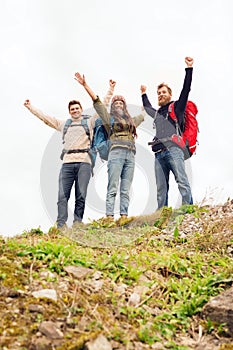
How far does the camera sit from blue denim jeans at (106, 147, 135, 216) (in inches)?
332

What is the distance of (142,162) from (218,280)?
13.8ft

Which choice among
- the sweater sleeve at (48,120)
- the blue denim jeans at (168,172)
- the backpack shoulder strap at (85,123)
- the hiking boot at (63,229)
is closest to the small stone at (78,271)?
the hiking boot at (63,229)

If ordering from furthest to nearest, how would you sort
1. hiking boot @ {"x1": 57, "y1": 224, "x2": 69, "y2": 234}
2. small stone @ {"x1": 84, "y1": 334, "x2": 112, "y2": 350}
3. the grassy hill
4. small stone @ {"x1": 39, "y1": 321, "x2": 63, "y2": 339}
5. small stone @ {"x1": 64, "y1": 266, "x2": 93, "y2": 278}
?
1. hiking boot @ {"x1": 57, "y1": 224, "x2": 69, "y2": 234}
2. small stone @ {"x1": 64, "y1": 266, "x2": 93, "y2": 278}
3. the grassy hill
4. small stone @ {"x1": 39, "y1": 321, "x2": 63, "y2": 339}
5. small stone @ {"x1": 84, "y1": 334, "x2": 112, "y2": 350}

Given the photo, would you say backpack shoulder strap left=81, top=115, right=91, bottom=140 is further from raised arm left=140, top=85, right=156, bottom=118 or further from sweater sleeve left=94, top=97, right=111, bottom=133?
raised arm left=140, top=85, right=156, bottom=118

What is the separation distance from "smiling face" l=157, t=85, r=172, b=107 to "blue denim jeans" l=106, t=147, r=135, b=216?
4.29ft

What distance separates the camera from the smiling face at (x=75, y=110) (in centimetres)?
881

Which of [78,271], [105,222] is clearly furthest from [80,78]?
[78,271]

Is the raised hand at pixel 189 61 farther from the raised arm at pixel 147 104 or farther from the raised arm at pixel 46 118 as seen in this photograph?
the raised arm at pixel 46 118

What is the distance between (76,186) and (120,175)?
2.80 ft

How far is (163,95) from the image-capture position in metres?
9.16

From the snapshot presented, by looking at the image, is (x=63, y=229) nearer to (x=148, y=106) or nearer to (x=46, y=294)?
(x=148, y=106)

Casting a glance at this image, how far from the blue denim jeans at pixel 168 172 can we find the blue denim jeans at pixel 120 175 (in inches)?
24.2

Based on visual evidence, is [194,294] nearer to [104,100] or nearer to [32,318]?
[32,318]

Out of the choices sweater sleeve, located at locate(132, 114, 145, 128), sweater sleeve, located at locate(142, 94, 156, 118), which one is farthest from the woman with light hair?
sweater sleeve, located at locate(142, 94, 156, 118)
